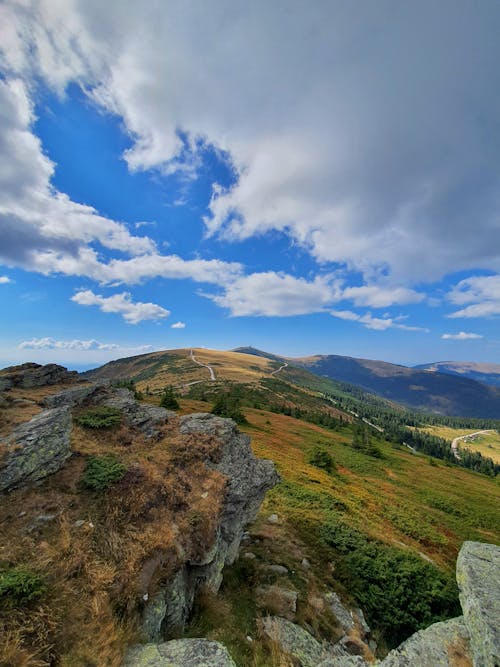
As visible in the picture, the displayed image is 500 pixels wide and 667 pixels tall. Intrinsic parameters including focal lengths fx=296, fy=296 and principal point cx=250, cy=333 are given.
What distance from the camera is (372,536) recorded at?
21.6 metres

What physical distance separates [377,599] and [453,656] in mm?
7139

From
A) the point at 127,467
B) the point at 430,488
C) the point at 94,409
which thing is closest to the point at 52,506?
the point at 127,467

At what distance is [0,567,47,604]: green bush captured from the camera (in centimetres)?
778

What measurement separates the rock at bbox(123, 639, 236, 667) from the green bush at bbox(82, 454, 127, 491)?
6128 millimetres

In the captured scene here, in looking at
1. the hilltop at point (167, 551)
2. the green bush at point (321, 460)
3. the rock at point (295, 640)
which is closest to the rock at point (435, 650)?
the hilltop at point (167, 551)

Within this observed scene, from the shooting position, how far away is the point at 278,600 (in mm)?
13203

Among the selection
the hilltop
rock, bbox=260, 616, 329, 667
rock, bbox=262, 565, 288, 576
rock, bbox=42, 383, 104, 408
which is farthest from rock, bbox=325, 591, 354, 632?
rock, bbox=42, 383, 104, 408

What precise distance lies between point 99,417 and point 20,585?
11.0m

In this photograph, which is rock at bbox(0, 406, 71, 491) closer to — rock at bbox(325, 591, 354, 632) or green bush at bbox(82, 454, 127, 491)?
green bush at bbox(82, 454, 127, 491)

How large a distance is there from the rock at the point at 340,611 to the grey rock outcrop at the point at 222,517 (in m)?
5.23

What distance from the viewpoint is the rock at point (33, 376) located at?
863 inches

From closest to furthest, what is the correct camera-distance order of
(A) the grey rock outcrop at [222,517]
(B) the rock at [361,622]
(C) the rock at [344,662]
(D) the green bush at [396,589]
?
(C) the rock at [344,662] → (A) the grey rock outcrop at [222,517] → (B) the rock at [361,622] → (D) the green bush at [396,589]

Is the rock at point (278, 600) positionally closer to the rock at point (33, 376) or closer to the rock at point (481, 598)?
the rock at point (481, 598)

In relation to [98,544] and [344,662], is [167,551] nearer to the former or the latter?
[98,544]
